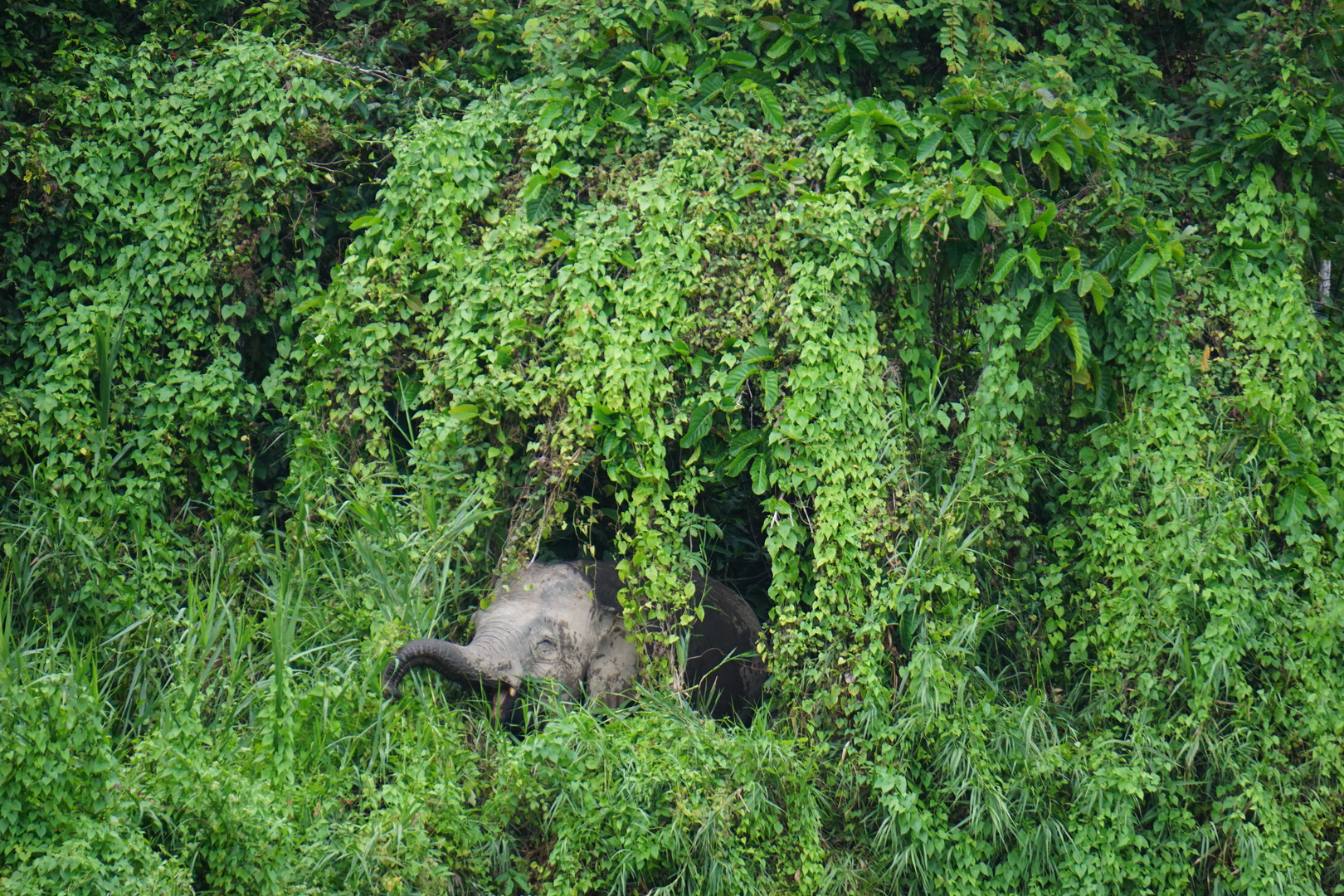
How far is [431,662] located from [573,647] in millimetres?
744

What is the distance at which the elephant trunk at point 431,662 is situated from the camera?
5.20 meters

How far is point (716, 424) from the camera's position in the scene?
6168 millimetres

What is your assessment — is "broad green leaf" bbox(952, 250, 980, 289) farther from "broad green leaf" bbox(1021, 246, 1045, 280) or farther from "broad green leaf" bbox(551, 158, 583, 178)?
"broad green leaf" bbox(551, 158, 583, 178)

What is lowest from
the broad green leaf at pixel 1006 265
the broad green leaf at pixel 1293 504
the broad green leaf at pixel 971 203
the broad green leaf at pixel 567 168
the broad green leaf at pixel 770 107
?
the broad green leaf at pixel 1293 504

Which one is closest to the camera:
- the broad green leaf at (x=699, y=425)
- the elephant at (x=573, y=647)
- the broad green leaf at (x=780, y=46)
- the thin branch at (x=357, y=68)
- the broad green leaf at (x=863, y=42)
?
the elephant at (x=573, y=647)

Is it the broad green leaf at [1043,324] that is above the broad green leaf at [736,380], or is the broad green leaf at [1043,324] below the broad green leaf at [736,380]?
above

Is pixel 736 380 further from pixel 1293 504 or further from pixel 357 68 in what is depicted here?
pixel 357 68

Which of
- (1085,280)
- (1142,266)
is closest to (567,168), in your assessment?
(1085,280)

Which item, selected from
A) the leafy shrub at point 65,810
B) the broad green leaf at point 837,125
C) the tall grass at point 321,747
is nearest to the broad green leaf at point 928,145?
the broad green leaf at point 837,125

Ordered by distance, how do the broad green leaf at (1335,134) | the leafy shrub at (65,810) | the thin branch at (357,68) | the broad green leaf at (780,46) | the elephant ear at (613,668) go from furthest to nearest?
the thin branch at (357,68)
the broad green leaf at (780,46)
the broad green leaf at (1335,134)
the elephant ear at (613,668)
the leafy shrub at (65,810)

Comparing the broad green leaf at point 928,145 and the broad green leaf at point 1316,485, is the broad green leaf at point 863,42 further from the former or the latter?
the broad green leaf at point 1316,485

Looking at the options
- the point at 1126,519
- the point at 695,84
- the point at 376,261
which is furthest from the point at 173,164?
the point at 1126,519

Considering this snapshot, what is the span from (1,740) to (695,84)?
4.70 metres

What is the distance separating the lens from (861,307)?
6.11 meters
